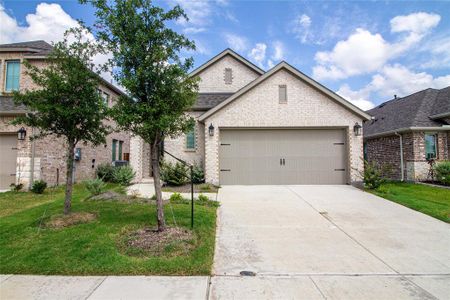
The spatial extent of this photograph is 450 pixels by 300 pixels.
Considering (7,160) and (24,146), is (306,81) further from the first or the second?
(7,160)

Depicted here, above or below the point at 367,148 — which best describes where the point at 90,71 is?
above

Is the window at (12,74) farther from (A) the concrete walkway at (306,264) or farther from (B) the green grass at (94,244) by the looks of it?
(A) the concrete walkway at (306,264)

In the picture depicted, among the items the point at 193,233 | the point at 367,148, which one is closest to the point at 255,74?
the point at 367,148

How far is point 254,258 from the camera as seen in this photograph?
404 centimetres

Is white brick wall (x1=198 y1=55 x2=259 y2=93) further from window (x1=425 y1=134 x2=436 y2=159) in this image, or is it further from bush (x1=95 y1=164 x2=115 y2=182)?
window (x1=425 y1=134 x2=436 y2=159)

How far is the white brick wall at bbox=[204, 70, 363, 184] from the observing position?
11289mm

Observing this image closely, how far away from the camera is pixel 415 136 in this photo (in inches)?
496

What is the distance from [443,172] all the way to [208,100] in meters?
12.3

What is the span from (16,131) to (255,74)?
12941mm

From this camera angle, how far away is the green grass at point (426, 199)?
22.2ft

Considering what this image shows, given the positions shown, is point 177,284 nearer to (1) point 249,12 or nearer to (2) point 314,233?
(2) point 314,233

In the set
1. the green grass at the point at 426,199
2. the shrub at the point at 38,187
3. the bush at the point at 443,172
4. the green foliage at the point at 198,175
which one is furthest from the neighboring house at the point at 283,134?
the shrub at the point at 38,187

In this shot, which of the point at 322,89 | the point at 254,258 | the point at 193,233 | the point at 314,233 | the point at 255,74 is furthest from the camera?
the point at 255,74

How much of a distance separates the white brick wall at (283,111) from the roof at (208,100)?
79.4 inches
